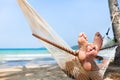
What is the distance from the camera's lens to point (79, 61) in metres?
4.09

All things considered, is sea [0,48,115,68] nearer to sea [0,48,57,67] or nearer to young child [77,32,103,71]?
sea [0,48,57,67]

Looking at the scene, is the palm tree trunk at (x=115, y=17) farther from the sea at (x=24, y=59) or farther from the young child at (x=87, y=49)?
the sea at (x=24, y=59)

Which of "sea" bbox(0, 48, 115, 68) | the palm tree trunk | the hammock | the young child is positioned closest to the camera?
the young child

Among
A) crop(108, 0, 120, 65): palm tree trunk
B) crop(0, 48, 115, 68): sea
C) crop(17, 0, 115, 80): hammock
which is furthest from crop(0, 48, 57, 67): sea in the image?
crop(17, 0, 115, 80): hammock

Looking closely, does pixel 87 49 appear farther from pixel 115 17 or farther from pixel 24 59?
pixel 24 59

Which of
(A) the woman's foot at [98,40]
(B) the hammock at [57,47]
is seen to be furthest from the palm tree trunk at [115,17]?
(A) the woman's foot at [98,40]

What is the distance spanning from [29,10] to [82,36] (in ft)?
3.15

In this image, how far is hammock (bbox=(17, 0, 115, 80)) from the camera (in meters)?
4.11

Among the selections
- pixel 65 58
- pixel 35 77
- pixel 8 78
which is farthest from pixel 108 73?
pixel 65 58

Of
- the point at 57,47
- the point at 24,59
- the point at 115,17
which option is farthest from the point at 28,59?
the point at 57,47

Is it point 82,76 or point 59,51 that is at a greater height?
point 59,51

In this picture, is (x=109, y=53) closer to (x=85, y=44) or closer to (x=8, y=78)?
(x=85, y=44)

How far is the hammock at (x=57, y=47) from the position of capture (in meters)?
4.11

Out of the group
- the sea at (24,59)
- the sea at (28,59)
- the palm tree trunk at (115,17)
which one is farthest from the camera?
the sea at (24,59)
